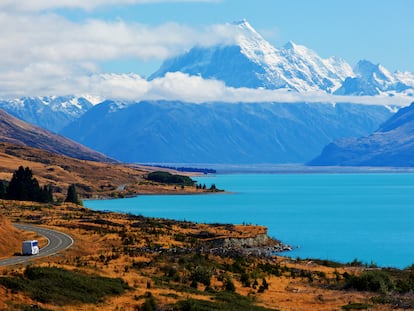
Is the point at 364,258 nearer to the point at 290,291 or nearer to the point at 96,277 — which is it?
the point at 290,291

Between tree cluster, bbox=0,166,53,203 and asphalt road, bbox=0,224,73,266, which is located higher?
tree cluster, bbox=0,166,53,203

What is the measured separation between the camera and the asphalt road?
59.7 m

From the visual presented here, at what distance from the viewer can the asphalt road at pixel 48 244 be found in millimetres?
59713

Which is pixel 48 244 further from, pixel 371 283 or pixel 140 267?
pixel 371 283

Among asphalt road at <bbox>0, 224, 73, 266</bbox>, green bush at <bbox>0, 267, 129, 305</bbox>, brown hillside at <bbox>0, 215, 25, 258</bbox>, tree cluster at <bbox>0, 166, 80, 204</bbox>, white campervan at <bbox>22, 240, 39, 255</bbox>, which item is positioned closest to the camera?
green bush at <bbox>0, 267, 129, 305</bbox>

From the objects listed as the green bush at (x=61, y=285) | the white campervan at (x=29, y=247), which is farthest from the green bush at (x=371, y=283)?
the white campervan at (x=29, y=247)

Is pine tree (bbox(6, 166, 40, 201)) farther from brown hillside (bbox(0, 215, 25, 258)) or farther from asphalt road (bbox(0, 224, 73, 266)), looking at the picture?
brown hillside (bbox(0, 215, 25, 258))

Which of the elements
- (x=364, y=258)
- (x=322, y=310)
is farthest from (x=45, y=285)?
(x=364, y=258)

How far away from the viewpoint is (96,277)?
5116 centimetres

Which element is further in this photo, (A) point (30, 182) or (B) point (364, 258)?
(A) point (30, 182)

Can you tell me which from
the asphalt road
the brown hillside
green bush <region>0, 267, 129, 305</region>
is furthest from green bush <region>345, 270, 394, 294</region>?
the brown hillside

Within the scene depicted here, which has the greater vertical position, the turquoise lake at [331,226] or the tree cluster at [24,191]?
the tree cluster at [24,191]

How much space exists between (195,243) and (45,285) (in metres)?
39.1

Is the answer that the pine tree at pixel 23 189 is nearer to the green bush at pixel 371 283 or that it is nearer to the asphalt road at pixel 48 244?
the asphalt road at pixel 48 244
